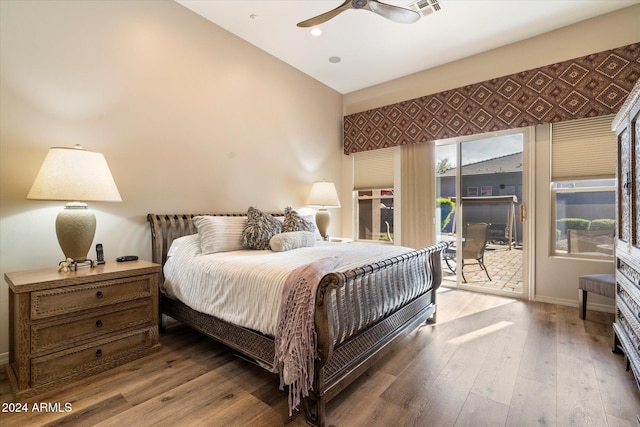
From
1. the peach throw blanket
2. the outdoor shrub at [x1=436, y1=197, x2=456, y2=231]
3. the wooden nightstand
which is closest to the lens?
the peach throw blanket

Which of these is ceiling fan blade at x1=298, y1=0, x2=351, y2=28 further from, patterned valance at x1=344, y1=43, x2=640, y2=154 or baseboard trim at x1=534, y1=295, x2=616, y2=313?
baseboard trim at x1=534, y1=295, x2=616, y2=313

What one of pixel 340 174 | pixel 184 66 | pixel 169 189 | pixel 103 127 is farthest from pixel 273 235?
pixel 340 174

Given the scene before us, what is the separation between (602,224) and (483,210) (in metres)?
1.21

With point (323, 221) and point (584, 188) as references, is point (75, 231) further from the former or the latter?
point (584, 188)

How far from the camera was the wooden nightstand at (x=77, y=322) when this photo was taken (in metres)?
1.74

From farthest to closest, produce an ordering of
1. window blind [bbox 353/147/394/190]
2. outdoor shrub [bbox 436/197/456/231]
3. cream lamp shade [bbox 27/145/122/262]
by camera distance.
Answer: window blind [bbox 353/147/394/190]
outdoor shrub [bbox 436/197/456/231]
cream lamp shade [bbox 27/145/122/262]

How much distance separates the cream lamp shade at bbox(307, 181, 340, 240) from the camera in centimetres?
419

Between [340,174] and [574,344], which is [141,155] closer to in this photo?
[340,174]

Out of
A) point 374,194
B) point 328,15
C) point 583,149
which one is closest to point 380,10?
point 328,15

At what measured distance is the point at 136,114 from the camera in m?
2.71

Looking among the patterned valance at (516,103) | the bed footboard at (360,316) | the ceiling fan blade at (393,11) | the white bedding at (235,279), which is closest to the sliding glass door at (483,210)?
the patterned valance at (516,103)

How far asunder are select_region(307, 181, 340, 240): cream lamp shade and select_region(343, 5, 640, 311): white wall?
6.94 feet

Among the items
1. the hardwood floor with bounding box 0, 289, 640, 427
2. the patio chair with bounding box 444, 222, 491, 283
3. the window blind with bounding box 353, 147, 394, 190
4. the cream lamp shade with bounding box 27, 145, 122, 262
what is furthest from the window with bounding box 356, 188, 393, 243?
the cream lamp shade with bounding box 27, 145, 122, 262

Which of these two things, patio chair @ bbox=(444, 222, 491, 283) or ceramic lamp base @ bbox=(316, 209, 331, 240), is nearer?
patio chair @ bbox=(444, 222, 491, 283)
